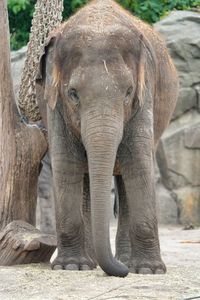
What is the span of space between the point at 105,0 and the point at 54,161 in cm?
137

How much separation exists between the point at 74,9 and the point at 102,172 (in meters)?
9.86

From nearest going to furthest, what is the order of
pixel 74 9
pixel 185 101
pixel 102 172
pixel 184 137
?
pixel 102 172
pixel 184 137
pixel 185 101
pixel 74 9

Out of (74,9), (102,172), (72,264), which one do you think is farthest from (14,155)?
(74,9)

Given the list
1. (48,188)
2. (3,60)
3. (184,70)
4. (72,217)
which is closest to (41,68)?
(3,60)

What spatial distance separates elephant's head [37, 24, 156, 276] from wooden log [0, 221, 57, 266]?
36.2 inches

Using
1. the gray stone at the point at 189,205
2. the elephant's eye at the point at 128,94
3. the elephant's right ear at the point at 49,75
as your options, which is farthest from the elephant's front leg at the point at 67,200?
the gray stone at the point at 189,205

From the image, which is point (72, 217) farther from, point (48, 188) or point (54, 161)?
point (48, 188)

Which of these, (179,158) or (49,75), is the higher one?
(49,75)

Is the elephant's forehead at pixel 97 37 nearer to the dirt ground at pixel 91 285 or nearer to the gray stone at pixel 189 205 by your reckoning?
the dirt ground at pixel 91 285

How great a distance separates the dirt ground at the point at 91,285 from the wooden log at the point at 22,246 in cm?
11

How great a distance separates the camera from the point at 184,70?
14555 millimetres

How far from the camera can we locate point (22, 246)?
24.4 ft

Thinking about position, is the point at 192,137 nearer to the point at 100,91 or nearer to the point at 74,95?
the point at 74,95

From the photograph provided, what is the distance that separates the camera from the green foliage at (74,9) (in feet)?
53.3
